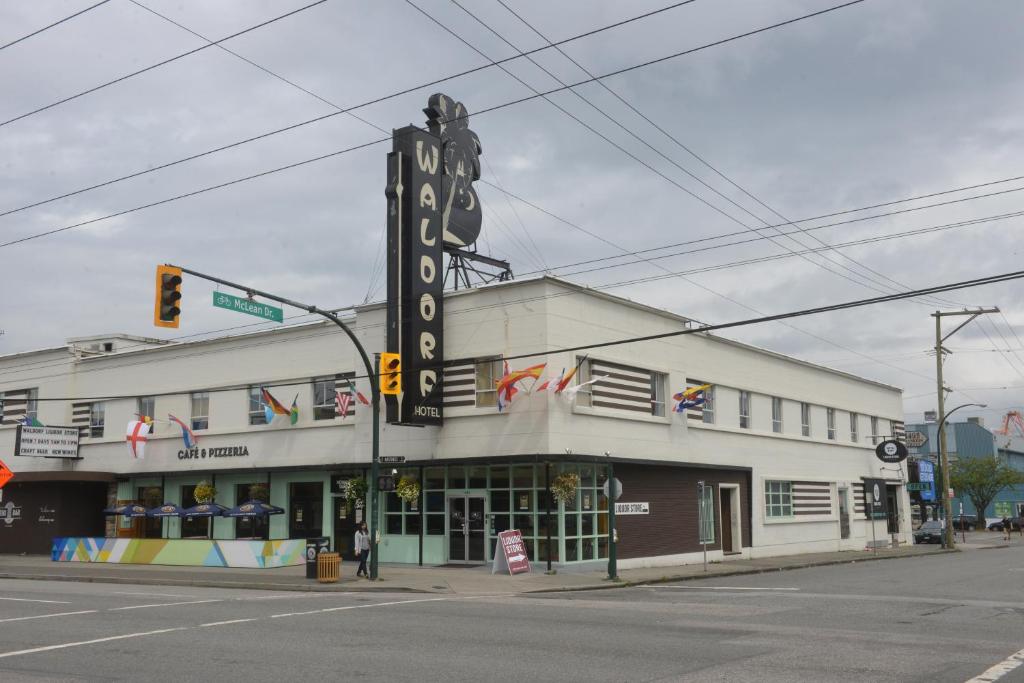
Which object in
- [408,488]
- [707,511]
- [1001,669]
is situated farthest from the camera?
[707,511]

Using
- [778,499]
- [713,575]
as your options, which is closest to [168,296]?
[713,575]

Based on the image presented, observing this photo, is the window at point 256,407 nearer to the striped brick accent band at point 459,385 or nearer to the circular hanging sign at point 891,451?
the striped brick accent band at point 459,385

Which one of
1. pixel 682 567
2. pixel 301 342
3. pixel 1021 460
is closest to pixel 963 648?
pixel 682 567

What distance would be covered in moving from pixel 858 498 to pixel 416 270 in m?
29.1

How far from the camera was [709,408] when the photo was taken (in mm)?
36406

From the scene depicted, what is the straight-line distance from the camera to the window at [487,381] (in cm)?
2917

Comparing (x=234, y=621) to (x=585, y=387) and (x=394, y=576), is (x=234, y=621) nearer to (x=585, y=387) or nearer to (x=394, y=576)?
(x=394, y=576)

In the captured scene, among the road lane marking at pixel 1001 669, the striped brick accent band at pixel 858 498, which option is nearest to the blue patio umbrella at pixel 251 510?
the road lane marking at pixel 1001 669

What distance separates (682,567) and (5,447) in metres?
30.3

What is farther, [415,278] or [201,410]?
[201,410]

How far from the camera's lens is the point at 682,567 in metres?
31.8

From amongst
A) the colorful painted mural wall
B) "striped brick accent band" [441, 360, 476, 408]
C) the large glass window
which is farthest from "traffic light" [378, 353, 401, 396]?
the large glass window

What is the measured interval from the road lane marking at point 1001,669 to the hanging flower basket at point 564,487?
15.9 m

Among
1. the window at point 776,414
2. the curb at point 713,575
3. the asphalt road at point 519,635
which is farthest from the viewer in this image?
the window at point 776,414
